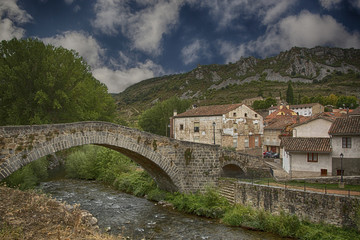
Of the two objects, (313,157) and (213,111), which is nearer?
(313,157)

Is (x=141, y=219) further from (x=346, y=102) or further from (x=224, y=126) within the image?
(x=346, y=102)

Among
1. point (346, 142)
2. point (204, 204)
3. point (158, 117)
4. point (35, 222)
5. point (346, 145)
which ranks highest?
point (158, 117)

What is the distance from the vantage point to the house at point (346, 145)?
58.6ft

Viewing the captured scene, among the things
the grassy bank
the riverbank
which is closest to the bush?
the grassy bank

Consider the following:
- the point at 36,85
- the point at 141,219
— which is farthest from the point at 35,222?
the point at 36,85

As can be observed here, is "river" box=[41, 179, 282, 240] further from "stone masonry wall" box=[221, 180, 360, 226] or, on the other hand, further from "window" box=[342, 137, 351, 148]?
"window" box=[342, 137, 351, 148]

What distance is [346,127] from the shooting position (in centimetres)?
1855

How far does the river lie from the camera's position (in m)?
13.1

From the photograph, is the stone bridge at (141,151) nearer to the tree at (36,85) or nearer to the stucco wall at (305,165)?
the stucco wall at (305,165)

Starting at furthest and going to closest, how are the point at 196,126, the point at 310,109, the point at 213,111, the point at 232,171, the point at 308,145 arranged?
the point at 310,109 → the point at 196,126 → the point at 213,111 → the point at 232,171 → the point at 308,145

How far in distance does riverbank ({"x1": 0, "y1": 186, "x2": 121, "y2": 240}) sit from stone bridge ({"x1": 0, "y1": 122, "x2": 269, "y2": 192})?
1.88 metres

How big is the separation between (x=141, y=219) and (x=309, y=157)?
41.9 ft

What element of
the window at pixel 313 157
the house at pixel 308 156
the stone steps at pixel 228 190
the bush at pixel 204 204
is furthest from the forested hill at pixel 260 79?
the bush at pixel 204 204

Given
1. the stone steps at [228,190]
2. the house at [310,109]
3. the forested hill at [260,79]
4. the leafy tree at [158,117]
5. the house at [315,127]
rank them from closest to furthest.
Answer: the stone steps at [228,190] < the house at [315,127] < the leafy tree at [158,117] < the house at [310,109] < the forested hill at [260,79]
